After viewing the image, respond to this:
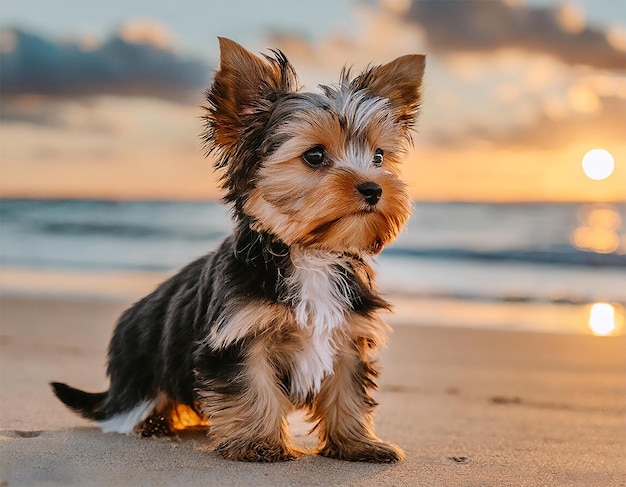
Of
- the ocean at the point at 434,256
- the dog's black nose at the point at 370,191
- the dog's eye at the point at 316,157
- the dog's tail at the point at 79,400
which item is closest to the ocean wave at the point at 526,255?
the ocean at the point at 434,256

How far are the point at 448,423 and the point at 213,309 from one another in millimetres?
2033

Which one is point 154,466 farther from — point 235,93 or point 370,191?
point 235,93

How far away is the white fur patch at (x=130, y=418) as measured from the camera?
4609 millimetres

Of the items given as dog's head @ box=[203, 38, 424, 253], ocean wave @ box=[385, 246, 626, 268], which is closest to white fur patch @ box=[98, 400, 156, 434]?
dog's head @ box=[203, 38, 424, 253]

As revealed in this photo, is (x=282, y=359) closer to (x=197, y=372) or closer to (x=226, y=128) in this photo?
(x=197, y=372)

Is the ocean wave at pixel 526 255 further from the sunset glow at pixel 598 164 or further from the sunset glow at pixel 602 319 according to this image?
the sunset glow at pixel 602 319

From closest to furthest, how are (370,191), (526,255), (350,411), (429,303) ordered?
1. (370,191)
2. (350,411)
3. (429,303)
4. (526,255)

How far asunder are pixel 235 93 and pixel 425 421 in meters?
2.50

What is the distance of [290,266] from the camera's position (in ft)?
13.5

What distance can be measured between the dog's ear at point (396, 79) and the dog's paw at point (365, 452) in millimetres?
1704

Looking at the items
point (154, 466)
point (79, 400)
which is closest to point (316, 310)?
point (154, 466)

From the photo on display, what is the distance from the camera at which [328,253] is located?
4172 mm

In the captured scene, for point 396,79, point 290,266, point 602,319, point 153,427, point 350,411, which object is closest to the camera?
point 290,266

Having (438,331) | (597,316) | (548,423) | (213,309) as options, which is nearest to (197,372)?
(213,309)
